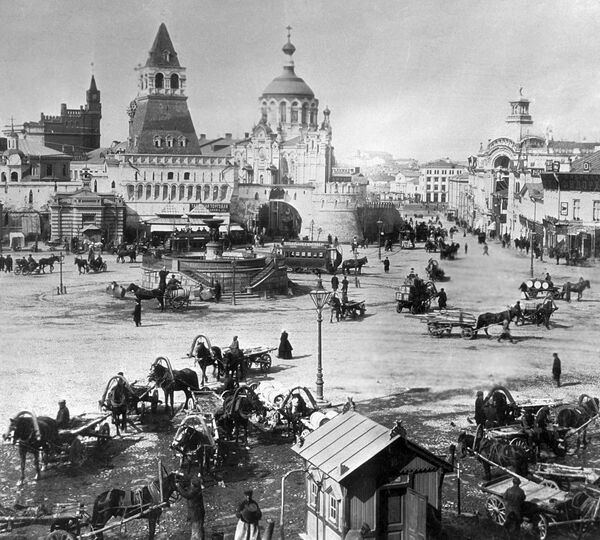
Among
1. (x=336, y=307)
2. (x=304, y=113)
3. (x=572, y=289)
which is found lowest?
(x=336, y=307)

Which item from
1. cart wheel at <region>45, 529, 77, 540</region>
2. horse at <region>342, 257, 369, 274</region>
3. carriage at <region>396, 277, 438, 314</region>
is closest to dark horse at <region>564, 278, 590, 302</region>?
carriage at <region>396, 277, 438, 314</region>

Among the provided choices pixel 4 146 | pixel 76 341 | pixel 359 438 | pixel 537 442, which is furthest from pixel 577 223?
pixel 4 146

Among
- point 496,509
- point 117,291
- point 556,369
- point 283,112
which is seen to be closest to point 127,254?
point 117,291

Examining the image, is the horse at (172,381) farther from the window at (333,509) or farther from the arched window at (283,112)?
the arched window at (283,112)

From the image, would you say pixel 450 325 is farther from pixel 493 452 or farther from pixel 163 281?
pixel 493 452

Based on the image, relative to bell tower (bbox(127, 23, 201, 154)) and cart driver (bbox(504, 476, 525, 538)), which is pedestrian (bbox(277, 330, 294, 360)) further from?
bell tower (bbox(127, 23, 201, 154))

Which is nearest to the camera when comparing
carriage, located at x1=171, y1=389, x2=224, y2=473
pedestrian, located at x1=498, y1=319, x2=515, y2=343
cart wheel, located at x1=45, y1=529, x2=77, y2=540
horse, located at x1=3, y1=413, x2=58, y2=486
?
cart wheel, located at x1=45, y1=529, x2=77, y2=540
